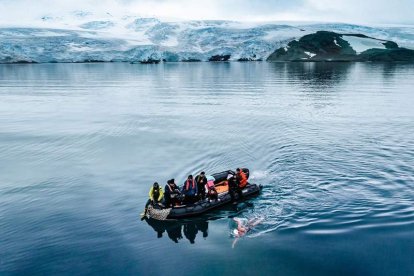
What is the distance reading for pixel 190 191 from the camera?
19766mm

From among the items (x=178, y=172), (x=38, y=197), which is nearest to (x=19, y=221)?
(x=38, y=197)

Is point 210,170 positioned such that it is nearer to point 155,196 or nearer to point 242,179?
point 242,179

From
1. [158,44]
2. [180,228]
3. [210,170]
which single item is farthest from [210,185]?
[158,44]

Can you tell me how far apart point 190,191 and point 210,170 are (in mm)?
5597

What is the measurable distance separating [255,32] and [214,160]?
462 feet

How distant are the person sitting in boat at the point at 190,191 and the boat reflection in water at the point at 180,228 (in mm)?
1290

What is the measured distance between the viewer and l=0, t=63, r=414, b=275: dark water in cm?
1514

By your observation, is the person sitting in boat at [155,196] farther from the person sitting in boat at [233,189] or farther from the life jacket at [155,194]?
the person sitting in boat at [233,189]

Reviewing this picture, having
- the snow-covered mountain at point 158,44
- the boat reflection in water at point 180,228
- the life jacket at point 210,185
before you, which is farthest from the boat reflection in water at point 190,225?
the snow-covered mountain at point 158,44

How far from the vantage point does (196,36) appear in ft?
538

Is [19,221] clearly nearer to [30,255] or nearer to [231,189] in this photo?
[30,255]

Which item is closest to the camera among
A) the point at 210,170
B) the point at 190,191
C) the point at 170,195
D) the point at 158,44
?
the point at 170,195

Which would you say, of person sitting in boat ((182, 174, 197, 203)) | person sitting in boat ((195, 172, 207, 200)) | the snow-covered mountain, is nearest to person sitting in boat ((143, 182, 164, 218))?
person sitting in boat ((182, 174, 197, 203))

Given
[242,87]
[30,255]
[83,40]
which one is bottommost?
[30,255]
